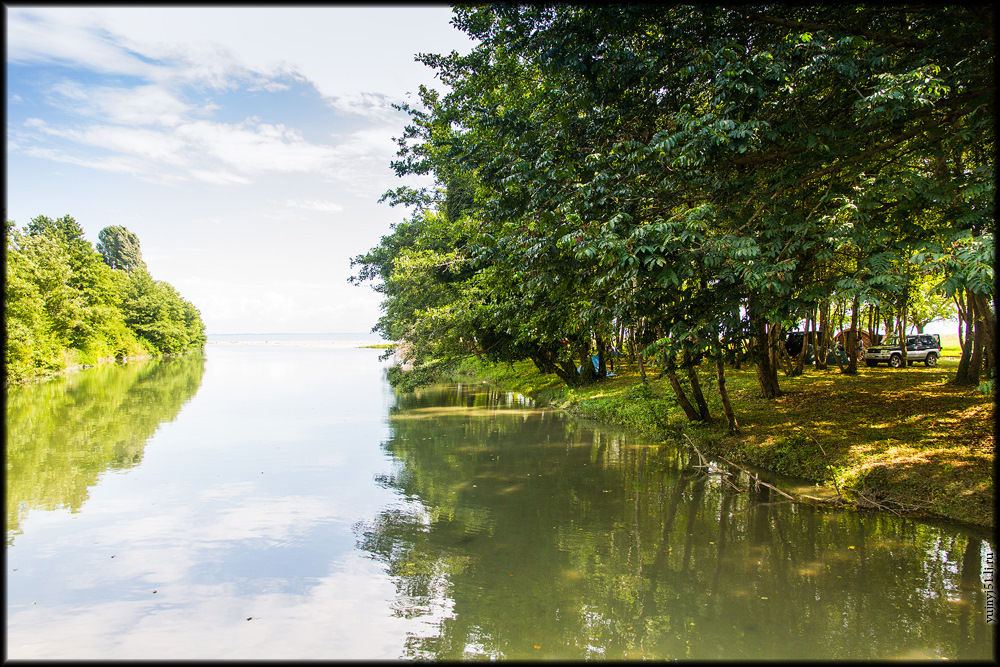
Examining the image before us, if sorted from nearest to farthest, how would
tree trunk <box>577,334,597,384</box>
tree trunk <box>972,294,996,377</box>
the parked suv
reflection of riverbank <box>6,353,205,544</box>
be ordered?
reflection of riverbank <box>6,353,205,544</box> < tree trunk <box>972,294,996,377</box> < tree trunk <box>577,334,597,384</box> < the parked suv

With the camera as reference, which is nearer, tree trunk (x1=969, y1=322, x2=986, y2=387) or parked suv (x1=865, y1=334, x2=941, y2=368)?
tree trunk (x1=969, y1=322, x2=986, y2=387)

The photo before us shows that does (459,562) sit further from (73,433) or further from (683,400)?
(73,433)

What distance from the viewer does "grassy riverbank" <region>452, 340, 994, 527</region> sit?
25.8ft

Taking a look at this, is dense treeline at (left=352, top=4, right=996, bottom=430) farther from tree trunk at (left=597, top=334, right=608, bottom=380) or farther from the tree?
the tree

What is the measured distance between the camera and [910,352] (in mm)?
22969

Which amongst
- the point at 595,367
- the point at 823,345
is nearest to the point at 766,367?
the point at 823,345

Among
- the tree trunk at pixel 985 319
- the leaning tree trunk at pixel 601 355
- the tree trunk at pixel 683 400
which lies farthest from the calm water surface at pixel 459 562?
the leaning tree trunk at pixel 601 355

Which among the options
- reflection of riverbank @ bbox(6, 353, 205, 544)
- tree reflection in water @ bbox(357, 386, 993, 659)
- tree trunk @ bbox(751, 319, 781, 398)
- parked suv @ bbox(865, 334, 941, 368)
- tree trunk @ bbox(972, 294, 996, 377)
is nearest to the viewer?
tree reflection in water @ bbox(357, 386, 993, 659)

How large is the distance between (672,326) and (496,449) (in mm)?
6276

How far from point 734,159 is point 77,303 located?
35797 millimetres

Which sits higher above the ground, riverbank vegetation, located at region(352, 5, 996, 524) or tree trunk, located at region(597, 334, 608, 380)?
riverbank vegetation, located at region(352, 5, 996, 524)

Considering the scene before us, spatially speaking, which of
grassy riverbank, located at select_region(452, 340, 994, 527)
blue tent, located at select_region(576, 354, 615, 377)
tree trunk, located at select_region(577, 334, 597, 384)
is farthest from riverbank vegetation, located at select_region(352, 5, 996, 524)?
blue tent, located at select_region(576, 354, 615, 377)

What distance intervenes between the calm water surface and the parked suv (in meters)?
14.5

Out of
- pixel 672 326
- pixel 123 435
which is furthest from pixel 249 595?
pixel 123 435
